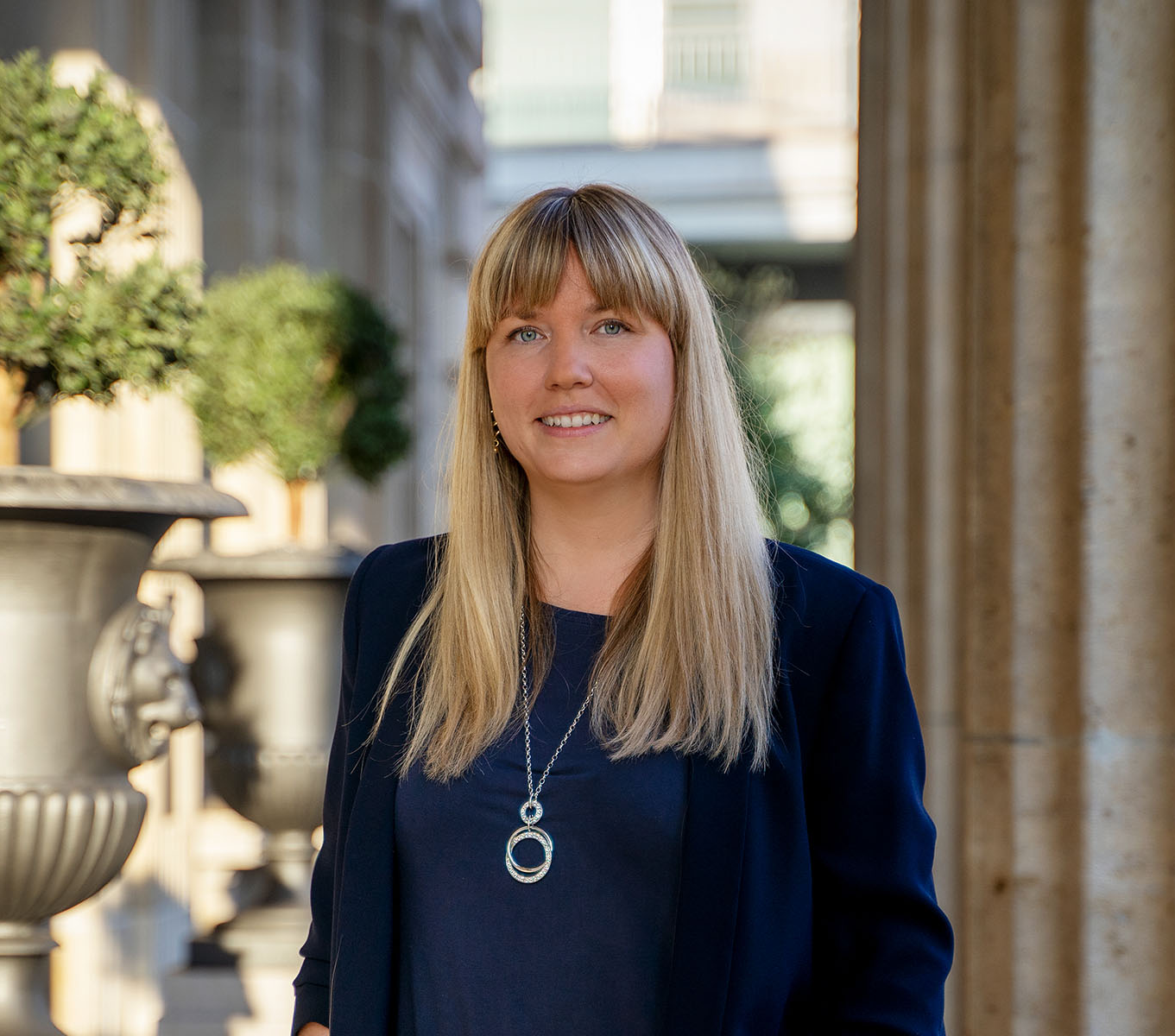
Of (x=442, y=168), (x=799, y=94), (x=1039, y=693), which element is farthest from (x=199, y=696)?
(x=799, y=94)

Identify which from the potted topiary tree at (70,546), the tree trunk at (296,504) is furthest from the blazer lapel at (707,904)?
the tree trunk at (296,504)

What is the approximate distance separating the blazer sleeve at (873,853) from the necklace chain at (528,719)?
0.91 feet

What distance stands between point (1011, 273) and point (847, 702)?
150 cm

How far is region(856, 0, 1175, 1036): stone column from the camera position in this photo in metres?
2.67

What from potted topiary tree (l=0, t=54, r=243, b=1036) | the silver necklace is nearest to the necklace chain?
the silver necklace

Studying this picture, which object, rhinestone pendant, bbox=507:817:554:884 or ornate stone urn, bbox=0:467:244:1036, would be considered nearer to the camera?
rhinestone pendant, bbox=507:817:554:884

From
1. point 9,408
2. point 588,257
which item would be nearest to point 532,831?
point 588,257

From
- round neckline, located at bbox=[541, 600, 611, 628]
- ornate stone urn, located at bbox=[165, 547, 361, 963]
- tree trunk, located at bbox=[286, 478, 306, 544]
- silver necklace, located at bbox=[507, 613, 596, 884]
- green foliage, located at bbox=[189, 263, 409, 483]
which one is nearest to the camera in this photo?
silver necklace, located at bbox=[507, 613, 596, 884]

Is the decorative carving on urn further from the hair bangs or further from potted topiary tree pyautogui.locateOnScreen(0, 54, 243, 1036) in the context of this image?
the hair bangs

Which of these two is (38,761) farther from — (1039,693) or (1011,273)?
(1011,273)

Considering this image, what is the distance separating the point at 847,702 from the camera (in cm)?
160

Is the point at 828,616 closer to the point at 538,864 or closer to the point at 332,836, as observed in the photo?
the point at 538,864

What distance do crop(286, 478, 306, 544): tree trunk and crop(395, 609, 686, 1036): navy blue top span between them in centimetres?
479

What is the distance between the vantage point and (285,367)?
617 centimetres
